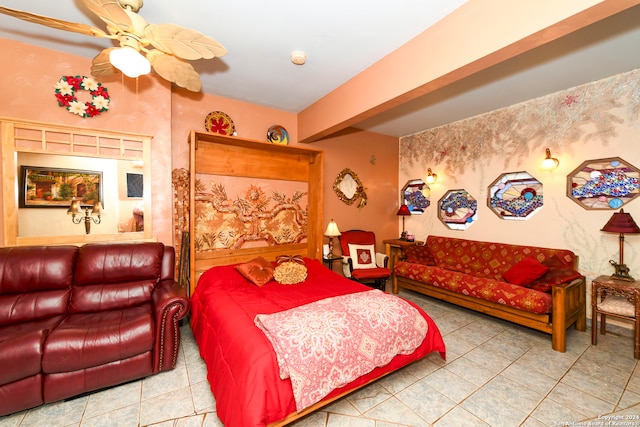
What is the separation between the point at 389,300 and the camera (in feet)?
6.98

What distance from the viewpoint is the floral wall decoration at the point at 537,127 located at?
9.09 feet

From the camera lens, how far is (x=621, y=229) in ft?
8.14

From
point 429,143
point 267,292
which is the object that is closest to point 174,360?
point 267,292

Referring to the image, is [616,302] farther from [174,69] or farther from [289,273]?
[174,69]

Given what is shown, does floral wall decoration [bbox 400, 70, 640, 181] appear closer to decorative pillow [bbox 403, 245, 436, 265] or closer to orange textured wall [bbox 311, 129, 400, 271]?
orange textured wall [bbox 311, 129, 400, 271]

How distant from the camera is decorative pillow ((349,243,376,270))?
13.3 feet

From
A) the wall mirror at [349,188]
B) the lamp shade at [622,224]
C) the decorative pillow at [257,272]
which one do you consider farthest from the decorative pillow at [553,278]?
the decorative pillow at [257,272]

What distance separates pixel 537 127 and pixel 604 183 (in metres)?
0.99

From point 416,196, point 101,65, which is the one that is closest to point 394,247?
point 416,196

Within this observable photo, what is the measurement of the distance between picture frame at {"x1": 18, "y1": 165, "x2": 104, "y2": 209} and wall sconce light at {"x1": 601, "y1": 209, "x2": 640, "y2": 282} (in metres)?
5.21

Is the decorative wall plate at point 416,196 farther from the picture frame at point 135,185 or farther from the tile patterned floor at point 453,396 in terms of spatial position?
the picture frame at point 135,185

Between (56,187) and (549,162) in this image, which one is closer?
(56,187)

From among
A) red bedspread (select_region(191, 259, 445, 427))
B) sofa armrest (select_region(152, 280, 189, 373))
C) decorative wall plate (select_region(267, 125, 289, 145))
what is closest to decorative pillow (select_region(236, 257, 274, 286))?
red bedspread (select_region(191, 259, 445, 427))

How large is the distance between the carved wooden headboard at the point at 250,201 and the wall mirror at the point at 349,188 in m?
0.58
